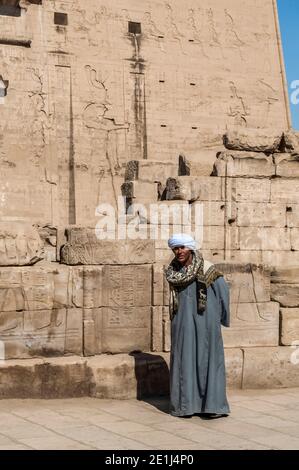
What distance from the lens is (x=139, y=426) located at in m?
5.64

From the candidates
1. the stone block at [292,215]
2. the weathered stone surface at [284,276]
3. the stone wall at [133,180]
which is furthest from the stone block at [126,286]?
the stone block at [292,215]

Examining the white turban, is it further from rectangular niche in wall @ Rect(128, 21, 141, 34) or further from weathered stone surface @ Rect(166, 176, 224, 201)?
rectangular niche in wall @ Rect(128, 21, 141, 34)

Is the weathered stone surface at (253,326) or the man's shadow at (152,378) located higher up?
the weathered stone surface at (253,326)

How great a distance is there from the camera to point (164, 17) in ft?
57.3

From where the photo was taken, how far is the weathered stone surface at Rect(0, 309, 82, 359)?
6.56 m

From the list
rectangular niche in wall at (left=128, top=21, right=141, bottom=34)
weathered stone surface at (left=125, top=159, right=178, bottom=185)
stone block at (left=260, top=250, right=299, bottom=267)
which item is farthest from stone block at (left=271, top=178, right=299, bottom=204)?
rectangular niche in wall at (left=128, top=21, right=141, bottom=34)

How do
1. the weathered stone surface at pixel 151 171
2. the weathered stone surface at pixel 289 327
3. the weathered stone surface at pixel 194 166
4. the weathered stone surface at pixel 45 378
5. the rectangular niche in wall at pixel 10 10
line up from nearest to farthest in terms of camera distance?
the weathered stone surface at pixel 45 378, the weathered stone surface at pixel 289 327, the weathered stone surface at pixel 194 166, the weathered stone surface at pixel 151 171, the rectangular niche in wall at pixel 10 10

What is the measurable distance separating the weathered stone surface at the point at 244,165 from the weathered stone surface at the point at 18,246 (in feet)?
12.4

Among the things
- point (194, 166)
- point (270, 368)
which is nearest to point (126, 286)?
point (270, 368)

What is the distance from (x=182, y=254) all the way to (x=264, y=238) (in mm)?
4427

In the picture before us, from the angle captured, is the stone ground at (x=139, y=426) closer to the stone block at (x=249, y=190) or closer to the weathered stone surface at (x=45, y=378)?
the weathered stone surface at (x=45, y=378)

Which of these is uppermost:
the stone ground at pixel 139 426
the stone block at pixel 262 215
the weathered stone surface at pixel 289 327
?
the stone block at pixel 262 215

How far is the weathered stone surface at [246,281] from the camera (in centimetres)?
731

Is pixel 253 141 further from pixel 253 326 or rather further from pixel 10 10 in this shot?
pixel 10 10
